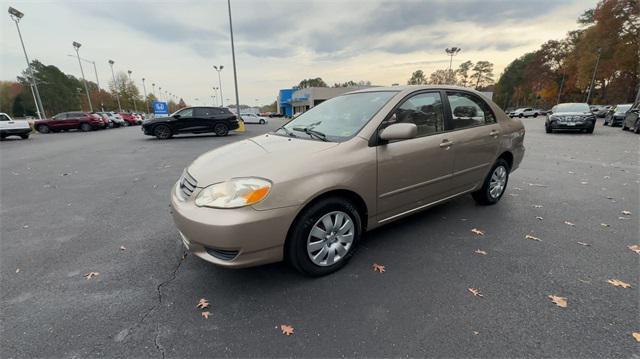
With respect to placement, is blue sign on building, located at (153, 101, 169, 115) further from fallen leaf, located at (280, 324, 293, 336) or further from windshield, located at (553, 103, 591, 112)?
fallen leaf, located at (280, 324, 293, 336)

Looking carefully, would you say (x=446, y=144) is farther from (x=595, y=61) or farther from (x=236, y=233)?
(x=595, y=61)

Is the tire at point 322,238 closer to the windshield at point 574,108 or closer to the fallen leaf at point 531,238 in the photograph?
the fallen leaf at point 531,238

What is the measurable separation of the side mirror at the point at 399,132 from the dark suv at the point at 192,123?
572 inches

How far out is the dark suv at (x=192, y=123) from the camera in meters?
14.5

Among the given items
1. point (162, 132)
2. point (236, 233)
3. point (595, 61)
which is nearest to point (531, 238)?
point (236, 233)

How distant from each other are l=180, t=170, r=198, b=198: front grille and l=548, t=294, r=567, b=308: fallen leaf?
9.90ft

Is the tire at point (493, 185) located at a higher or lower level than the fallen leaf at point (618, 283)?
higher

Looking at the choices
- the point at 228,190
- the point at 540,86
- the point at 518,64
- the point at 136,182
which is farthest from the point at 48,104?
the point at 518,64

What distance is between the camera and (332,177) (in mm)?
2418

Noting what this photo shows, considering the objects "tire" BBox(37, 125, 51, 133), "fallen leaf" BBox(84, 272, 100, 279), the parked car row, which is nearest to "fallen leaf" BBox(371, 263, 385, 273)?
"fallen leaf" BBox(84, 272, 100, 279)

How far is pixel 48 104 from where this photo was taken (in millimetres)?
72500

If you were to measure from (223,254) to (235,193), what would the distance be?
0.48 metres

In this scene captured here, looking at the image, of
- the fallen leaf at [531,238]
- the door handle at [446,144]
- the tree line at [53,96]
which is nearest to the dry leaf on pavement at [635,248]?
the fallen leaf at [531,238]

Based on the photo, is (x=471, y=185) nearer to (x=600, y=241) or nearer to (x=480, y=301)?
(x=600, y=241)
